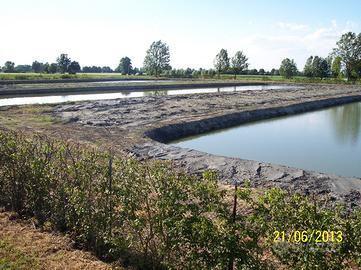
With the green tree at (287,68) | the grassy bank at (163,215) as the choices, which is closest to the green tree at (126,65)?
the green tree at (287,68)

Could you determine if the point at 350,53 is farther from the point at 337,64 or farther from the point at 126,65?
the point at 126,65

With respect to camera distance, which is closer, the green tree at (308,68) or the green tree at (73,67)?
the green tree at (308,68)

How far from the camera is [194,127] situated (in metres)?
13.3

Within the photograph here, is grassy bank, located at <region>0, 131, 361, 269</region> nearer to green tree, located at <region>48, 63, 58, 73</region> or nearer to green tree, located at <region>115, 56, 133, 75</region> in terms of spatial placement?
green tree, located at <region>48, 63, 58, 73</region>

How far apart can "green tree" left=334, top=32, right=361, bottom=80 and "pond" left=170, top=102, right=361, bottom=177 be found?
3454 centimetres

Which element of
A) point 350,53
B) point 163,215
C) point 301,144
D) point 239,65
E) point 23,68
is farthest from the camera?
point 23,68

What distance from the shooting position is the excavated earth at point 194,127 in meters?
6.68

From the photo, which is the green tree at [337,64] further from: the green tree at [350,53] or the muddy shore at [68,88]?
the muddy shore at [68,88]

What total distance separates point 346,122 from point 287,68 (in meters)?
40.6

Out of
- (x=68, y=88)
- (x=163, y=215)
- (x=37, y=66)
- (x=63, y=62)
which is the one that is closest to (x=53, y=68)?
(x=63, y=62)

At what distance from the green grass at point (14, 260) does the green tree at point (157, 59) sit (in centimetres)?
5850

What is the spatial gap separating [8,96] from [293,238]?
24.4 m

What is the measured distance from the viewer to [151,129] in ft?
38.7

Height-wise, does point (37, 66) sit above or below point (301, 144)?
above
